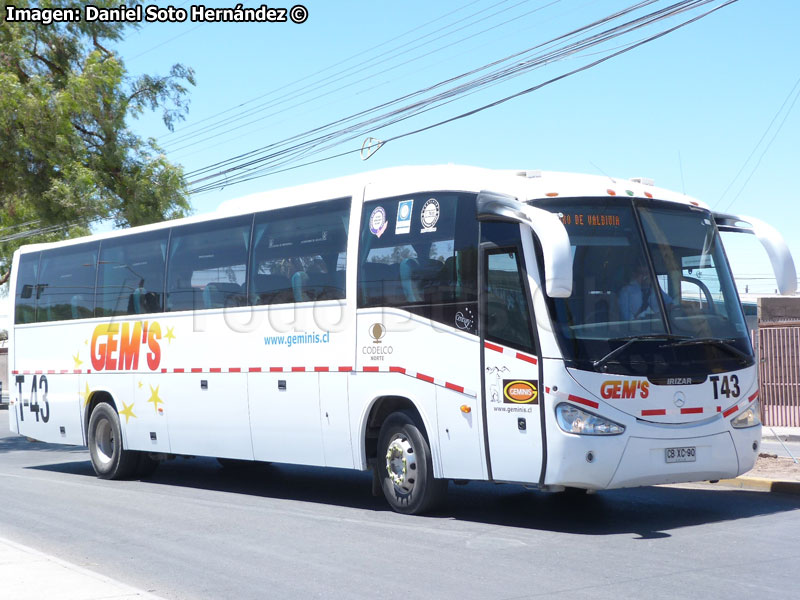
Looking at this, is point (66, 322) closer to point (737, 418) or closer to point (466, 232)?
point (466, 232)

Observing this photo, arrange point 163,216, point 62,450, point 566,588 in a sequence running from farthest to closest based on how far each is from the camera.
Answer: point 163,216, point 62,450, point 566,588

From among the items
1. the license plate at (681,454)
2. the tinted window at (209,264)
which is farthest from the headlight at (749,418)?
the tinted window at (209,264)

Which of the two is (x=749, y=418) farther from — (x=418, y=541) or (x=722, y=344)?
(x=418, y=541)

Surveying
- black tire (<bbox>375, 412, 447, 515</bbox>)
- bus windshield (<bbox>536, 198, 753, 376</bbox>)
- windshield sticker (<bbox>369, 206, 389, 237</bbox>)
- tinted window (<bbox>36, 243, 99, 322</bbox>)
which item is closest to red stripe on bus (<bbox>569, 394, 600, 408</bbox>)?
bus windshield (<bbox>536, 198, 753, 376</bbox>)

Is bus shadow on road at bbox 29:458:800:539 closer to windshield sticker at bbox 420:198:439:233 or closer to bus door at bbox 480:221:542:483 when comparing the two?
bus door at bbox 480:221:542:483

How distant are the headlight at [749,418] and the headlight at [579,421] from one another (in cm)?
156

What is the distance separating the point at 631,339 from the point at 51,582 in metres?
5.33

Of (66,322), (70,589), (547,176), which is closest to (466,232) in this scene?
(547,176)

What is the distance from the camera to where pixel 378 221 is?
11.3 m

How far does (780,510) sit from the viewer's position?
10.6m

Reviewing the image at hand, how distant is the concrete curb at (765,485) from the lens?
38.1ft

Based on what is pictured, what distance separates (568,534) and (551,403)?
124 centimetres

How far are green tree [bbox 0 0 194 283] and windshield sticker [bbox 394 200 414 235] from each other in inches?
567

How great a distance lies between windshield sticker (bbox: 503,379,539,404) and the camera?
941 centimetres
